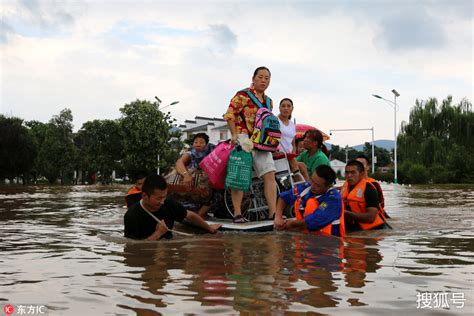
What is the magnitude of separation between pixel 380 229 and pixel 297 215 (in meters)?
1.41

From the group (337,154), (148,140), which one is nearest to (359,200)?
(148,140)

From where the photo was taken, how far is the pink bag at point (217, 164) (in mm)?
7680

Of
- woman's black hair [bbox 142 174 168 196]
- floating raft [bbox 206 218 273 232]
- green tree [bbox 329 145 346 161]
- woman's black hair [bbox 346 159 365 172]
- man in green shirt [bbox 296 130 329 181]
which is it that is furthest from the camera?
green tree [bbox 329 145 346 161]

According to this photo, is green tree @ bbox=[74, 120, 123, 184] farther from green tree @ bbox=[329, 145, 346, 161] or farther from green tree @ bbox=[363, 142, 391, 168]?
green tree @ bbox=[329, 145, 346, 161]

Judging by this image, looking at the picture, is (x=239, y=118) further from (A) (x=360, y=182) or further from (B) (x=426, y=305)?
(B) (x=426, y=305)

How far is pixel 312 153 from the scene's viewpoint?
336 inches

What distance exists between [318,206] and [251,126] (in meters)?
1.75

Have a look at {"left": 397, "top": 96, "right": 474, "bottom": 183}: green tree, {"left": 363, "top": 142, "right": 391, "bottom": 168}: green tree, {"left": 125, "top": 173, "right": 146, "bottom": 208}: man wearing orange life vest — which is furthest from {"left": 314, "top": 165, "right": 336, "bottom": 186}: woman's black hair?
{"left": 363, "top": 142, "right": 391, "bottom": 168}: green tree

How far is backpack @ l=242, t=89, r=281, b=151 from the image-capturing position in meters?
7.55

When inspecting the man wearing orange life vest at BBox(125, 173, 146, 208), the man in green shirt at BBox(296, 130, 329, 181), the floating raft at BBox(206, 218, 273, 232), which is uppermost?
the man in green shirt at BBox(296, 130, 329, 181)

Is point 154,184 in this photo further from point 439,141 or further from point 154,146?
point 439,141

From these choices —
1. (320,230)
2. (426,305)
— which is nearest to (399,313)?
(426,305)

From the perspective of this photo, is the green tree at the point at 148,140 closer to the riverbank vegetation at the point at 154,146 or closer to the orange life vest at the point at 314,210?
the riverbank vegetation at the point at 154,146

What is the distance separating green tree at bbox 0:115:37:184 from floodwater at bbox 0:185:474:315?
49.0 meters
